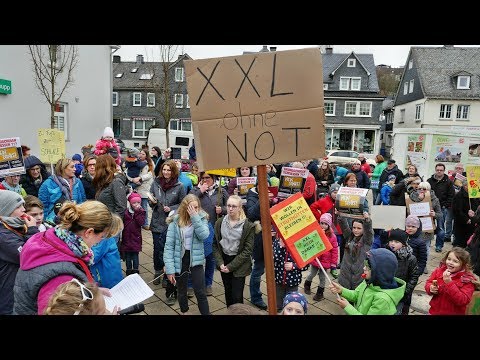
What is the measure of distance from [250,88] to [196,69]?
0.34 metres

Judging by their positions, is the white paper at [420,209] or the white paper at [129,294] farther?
the white paper at [420,209]

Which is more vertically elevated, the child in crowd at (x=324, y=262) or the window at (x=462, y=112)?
the window at (x=462, y=112)

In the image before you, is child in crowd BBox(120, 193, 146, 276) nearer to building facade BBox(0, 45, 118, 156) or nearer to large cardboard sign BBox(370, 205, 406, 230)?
large cardboard sign BBox(370, 205, 406, 230)

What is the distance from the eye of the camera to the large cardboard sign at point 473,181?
6.27 m

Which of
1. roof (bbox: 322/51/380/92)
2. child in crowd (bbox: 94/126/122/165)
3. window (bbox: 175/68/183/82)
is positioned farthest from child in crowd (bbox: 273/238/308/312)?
roof (bbox: 322/51/380/92)

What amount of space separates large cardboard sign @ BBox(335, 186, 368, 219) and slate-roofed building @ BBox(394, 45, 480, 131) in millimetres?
31619

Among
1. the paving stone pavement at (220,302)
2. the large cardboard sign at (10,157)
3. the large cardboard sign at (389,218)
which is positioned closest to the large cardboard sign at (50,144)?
the large cardboard sign at (10,157)

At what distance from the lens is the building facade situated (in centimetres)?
1327

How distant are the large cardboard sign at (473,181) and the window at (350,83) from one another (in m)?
33.5

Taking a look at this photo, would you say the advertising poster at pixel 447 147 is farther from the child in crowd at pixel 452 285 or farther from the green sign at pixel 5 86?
the green sign at pixel 5 86

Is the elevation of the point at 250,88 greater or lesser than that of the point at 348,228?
greater
